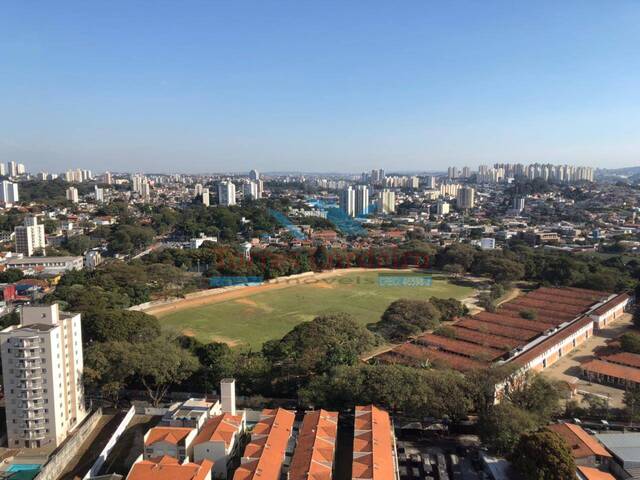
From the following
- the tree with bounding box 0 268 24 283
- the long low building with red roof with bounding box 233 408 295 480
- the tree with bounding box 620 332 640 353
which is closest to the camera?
the long low building with red roof with bounding box 233 408 295 480

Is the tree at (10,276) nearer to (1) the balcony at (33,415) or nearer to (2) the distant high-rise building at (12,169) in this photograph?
(1) the balcony at (33,415)

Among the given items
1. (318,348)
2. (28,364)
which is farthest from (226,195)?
(28,364)

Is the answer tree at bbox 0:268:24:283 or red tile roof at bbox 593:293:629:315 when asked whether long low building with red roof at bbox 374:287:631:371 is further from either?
tree at bbox 0:268:24:283

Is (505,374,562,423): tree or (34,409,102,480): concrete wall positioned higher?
(505,374,562,423): tree

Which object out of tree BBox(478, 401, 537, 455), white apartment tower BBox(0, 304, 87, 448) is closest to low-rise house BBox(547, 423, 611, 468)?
tree BBox(478, 401, 537, 455)

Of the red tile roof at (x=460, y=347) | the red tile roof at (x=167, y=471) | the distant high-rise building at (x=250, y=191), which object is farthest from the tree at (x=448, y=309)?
the distant high-rise building at (x=250, y=191)

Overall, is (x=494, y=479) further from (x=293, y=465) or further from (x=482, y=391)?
(x=293, y=465)

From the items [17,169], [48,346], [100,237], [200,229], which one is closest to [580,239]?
[200,229]
